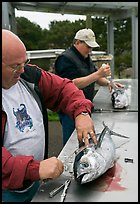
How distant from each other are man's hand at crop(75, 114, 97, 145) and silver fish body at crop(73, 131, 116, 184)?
10cm

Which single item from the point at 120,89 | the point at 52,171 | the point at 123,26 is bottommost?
the point at 52,171

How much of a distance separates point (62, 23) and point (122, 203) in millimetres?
8325

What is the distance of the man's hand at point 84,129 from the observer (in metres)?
1.92

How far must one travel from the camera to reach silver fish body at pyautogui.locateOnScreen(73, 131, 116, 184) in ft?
5.35

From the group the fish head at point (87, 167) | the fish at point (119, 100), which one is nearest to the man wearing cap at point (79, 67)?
the fish at point (119, 100)

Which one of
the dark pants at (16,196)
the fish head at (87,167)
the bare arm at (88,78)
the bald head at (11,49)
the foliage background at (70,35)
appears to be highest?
the foliage background at (70,35)

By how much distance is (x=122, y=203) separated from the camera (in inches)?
60.2

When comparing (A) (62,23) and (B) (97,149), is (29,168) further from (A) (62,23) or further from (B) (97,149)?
(A) (62,23)

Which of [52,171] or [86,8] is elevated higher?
[86,8]

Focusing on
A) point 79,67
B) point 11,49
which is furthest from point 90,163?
point 79,67

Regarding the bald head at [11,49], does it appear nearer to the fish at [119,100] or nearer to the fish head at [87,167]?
the fish head at [87,167]

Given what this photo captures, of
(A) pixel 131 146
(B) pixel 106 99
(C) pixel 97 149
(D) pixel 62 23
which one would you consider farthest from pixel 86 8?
(C) pixel 97 149

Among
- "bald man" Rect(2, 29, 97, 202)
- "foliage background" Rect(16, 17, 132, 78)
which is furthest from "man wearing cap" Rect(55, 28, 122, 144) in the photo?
"foliage background" Rect(16, 17, 132, 78)

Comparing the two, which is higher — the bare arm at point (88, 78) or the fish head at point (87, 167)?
the bare arm at point (88, 78)
